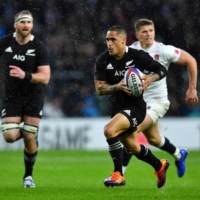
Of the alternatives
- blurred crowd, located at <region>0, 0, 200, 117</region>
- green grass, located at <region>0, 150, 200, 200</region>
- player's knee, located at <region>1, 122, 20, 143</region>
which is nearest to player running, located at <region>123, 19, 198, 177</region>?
green grass, located at <region>0, 150, 200, 200</region>

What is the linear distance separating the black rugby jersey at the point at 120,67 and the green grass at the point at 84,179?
108 centimetres

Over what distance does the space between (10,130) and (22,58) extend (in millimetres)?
958

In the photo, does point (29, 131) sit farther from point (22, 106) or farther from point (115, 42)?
point (115, 42)

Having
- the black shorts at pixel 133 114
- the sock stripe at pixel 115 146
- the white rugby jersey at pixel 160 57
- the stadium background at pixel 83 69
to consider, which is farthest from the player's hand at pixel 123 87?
the stadium background at pixel 83 69

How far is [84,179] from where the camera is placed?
10836 millimetres

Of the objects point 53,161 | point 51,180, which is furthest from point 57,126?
point 51,180

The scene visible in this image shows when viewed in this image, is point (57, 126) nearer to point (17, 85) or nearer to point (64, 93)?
point (64, 93)

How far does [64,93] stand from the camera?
1734 centimetres

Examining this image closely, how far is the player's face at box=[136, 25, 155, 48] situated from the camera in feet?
31.3

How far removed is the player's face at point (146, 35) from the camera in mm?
9555

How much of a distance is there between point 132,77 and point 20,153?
9.70 m

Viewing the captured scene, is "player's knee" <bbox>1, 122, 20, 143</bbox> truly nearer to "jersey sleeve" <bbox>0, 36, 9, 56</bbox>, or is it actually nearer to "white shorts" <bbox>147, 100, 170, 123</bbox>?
"jersey sleeve" <bbox>0, 36, 9, 56</bbox>

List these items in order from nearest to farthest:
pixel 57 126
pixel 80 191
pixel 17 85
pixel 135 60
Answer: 1. pixel 80 191
2. pixel 135 60
3. pixel 17 85
4. pixel 57 126

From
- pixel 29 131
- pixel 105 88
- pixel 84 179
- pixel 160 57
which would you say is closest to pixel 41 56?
pixel 29 131
